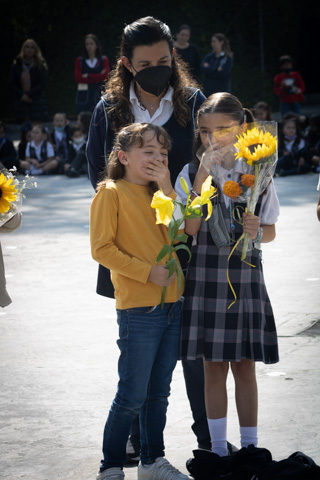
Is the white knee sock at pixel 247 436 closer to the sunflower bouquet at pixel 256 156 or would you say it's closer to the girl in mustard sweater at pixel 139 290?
the girl in mustard sweater at pixel 139 290

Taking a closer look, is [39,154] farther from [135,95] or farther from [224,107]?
[224,107]

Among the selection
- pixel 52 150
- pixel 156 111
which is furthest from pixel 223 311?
pixel 52 150

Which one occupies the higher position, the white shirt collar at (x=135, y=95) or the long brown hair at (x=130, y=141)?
the white shirt collar at (x=135, y=95)

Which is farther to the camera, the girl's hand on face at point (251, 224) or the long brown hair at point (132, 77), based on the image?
the long brown hair at point (132, 77)

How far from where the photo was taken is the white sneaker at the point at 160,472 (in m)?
3.66

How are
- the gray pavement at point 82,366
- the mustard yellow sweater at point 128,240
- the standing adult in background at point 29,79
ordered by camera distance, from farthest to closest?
the standing adult in background at point 29,79
the gray pavement at point 82,366
the mustard yellow sweater at point 128,240

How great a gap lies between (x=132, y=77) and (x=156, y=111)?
203 mm

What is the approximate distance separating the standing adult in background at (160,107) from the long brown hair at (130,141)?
367mm

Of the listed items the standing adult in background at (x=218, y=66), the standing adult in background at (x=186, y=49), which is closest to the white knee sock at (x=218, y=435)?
the standing adult in background at (x=186, y=49)

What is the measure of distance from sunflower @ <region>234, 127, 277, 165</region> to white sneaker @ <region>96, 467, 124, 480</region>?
1.36m

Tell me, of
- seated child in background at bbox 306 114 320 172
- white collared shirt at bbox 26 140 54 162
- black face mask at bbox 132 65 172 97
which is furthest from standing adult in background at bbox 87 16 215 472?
white collared shirt at bbox 26 140 54 162

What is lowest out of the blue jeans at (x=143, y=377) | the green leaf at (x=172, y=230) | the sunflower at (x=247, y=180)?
the blue jeans at (x=143, y=377)

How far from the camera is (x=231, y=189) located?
3613 mm

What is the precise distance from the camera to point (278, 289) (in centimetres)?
685
